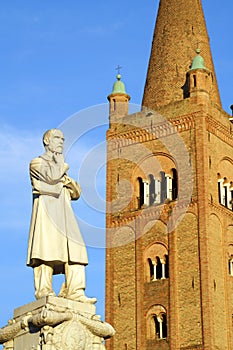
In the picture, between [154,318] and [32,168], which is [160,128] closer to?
[154,318]

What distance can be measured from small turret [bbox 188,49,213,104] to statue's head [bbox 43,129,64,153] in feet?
135

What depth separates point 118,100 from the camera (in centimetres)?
5659

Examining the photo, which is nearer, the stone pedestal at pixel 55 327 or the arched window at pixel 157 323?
the stone pedestal at pixel 55 327

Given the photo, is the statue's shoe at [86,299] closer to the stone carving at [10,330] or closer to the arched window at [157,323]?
the stone carving at [10,330]

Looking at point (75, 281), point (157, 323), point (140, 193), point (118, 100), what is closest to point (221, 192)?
point (140, 193)

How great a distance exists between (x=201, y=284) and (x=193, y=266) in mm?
1225

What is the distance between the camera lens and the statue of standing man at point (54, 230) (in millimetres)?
11578

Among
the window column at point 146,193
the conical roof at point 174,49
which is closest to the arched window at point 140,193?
the window column at point 146,193

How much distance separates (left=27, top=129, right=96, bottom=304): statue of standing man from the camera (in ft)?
38.0

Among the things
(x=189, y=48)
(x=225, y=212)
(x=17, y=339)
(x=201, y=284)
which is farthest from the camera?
(x=189, y=48)

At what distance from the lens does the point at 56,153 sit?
1209 centimetres

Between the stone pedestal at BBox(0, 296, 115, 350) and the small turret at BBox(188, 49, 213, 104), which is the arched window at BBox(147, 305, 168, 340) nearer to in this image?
the small turret at BBox(188, 49, 213, 104)

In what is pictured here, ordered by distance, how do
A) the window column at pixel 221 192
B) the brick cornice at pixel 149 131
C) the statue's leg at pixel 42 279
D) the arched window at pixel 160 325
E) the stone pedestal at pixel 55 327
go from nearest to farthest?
the stone pedestal at pixel 55 327, the statue's leg at pixel 42 279, the arched window at pixel 160 325, the window column at pixel 221 192, the brick cornice at pixel 149 131

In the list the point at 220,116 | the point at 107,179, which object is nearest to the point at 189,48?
the point at 220,116
